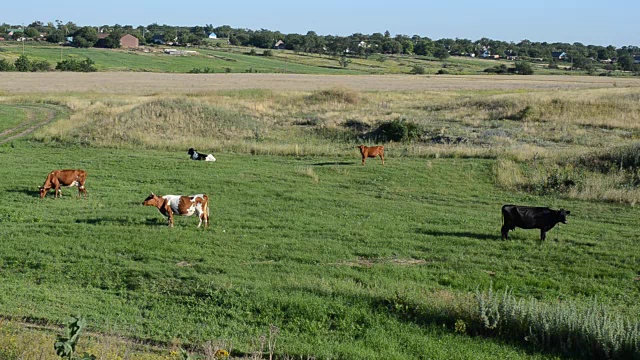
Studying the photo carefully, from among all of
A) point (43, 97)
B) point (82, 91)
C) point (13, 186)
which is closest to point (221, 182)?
point (13, 186)

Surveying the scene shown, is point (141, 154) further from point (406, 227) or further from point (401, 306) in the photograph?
point (401, 306)

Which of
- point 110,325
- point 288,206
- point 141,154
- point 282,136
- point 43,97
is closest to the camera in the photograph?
point 110,325

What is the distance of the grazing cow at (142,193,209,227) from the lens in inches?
823

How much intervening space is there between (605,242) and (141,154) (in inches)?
981

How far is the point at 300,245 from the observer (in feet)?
62.4

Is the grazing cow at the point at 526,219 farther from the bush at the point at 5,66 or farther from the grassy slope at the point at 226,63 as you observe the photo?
the grassy slope at the point at 226,63

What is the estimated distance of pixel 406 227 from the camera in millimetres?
22094

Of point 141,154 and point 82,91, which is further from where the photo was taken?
point 82,91

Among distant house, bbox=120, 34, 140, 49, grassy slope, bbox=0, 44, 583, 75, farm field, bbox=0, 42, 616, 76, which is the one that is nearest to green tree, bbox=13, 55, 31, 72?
farm field, bbox=0, 42, 616, 76

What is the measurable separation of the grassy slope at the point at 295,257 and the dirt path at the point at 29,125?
15716 mm

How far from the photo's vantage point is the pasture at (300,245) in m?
12.5

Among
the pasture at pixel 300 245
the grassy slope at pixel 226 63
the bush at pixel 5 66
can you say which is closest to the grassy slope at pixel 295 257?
the pasture at pixel 300 245

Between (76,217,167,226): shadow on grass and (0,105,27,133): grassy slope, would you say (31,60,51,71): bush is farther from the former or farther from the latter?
(76,217,167,226): shadow on grass

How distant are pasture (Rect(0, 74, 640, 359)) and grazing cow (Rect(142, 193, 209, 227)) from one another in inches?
19.7
